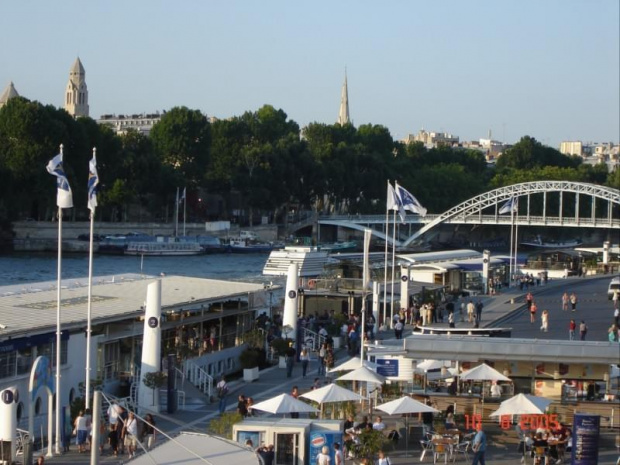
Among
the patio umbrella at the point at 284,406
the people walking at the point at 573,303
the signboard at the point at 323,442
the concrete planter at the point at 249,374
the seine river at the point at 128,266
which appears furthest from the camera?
the seine river at the point at 128,266

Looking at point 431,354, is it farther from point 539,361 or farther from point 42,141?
point 42,141

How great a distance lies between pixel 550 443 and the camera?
1966 cm

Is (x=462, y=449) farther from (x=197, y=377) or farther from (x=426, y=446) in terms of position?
(x=197, y=377)

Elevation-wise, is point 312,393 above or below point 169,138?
below

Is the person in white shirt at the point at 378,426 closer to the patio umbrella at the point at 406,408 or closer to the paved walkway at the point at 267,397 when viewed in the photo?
the patio umbrella at the point at 406,408

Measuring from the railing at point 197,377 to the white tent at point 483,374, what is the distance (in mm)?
6378

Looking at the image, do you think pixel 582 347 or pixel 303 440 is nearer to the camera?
pixel 303 440

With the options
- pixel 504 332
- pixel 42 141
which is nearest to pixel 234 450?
pixel 504 332

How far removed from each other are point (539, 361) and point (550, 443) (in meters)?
2.78

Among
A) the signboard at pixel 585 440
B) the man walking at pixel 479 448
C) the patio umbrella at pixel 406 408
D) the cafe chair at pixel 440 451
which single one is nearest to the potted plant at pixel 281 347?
the patio umbrella at pixel 406 408

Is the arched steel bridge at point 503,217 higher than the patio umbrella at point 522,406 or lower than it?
higher

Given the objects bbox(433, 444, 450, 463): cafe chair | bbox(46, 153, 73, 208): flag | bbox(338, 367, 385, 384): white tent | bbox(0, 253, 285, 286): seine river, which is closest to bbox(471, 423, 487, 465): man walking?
bbox(433, 444, 450, 463): cafe chair

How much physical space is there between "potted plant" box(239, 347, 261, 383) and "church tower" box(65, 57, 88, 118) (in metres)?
149

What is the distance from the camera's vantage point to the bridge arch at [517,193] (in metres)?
90.6
